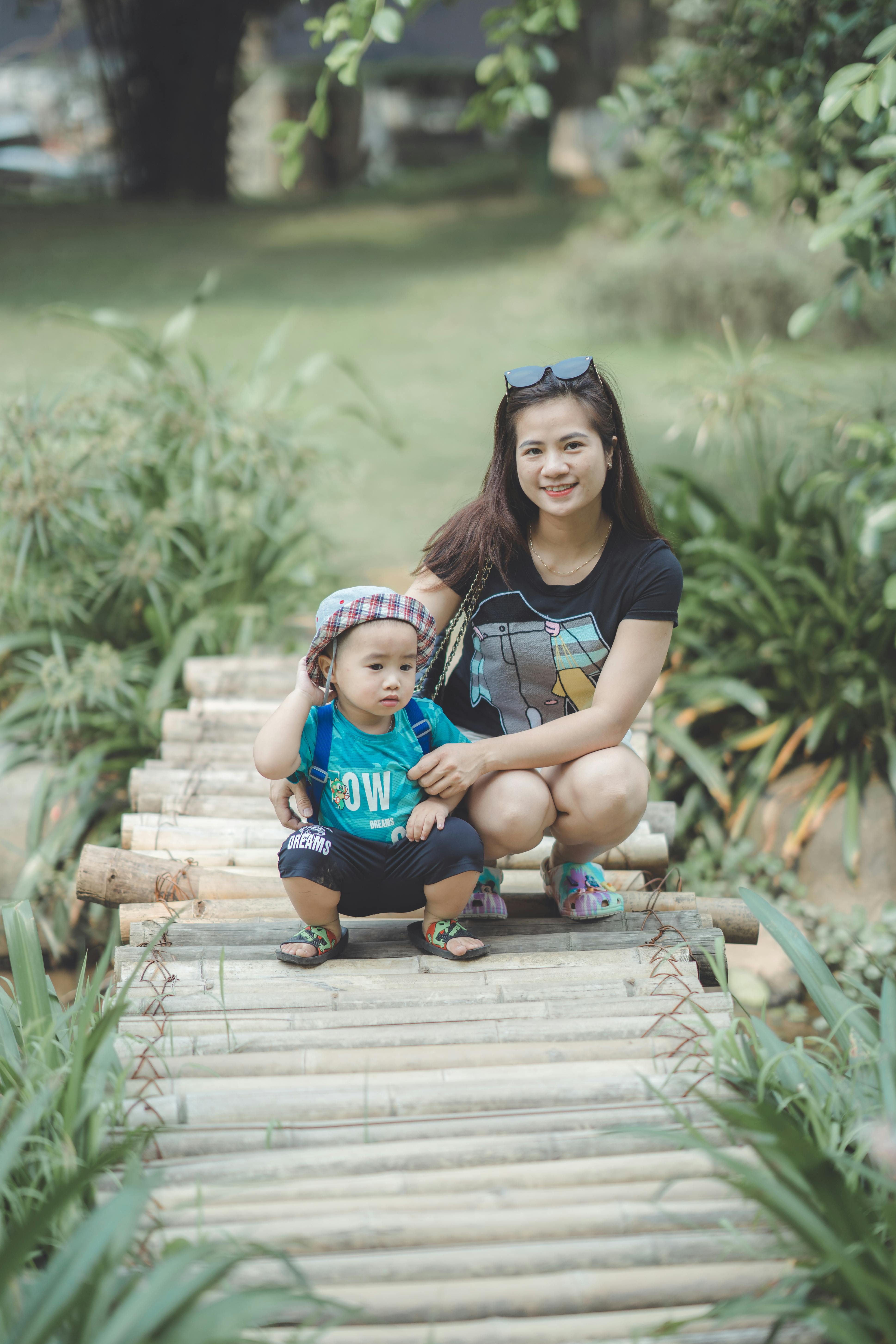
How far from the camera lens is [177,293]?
8586 mm

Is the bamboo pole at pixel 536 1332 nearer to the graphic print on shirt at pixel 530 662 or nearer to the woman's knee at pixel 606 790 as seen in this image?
the woman's knee at pixel 606 790

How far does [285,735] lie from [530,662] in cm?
56

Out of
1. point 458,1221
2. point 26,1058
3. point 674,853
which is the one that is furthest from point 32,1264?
point 674,853

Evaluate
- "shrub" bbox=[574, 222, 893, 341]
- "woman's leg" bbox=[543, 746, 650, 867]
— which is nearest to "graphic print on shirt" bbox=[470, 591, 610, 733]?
"woman's leg" bbox=[543, 746, 650, 867]

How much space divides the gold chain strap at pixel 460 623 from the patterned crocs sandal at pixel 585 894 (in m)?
0.44

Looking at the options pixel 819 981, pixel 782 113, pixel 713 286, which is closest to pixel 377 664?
pixel 819 981

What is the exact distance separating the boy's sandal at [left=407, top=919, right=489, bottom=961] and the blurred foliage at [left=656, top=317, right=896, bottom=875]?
155cm

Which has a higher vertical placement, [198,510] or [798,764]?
[198,510]

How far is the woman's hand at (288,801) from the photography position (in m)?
2.01

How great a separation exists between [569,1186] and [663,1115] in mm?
193

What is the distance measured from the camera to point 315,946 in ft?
6.73

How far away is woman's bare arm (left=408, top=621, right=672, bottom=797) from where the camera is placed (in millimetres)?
2104

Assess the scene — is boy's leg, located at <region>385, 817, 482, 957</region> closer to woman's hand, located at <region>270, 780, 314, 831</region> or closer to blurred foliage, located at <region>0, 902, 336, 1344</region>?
woman's hand, located at <region>270, 780, 314, 831</region>

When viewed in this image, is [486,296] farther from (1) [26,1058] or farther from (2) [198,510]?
(1) [26,1058]
